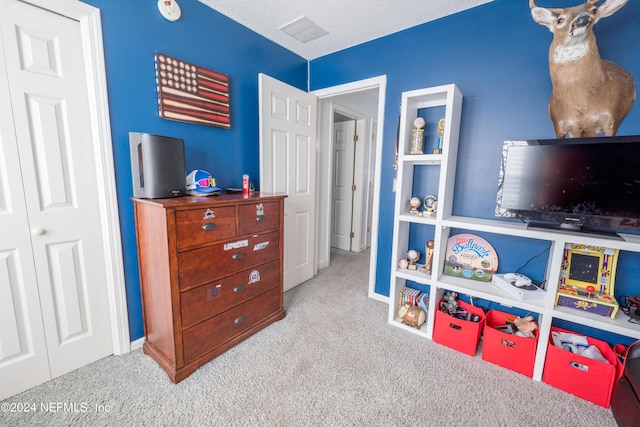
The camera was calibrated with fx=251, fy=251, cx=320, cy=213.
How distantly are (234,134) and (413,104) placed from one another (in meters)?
1.45

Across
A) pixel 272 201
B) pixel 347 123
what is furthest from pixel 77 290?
pixel 347 123

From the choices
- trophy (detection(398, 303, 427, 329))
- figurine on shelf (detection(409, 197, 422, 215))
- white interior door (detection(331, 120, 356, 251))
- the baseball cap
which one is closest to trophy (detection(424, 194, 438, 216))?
figurine on shelf (detection(409, 197, 422, 215))

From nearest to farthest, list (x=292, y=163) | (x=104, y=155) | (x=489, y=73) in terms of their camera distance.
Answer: (x=104, y=155) < (x=489, y=73) < (x=292, y=163)

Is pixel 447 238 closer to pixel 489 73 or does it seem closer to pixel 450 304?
pixel 450 304

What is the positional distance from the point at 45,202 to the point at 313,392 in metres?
1.77

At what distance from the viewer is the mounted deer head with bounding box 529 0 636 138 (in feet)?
4.42

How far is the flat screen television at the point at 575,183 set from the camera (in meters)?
1.31

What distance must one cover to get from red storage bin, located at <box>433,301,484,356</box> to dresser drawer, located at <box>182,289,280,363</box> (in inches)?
48.4

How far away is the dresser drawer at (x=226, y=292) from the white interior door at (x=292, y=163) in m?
0.62

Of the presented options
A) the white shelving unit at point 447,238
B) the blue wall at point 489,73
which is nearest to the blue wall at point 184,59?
the blue wall at point 489,73

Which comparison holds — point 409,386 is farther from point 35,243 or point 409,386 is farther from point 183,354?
point 35,243

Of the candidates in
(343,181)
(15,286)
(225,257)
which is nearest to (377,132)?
(343,181)

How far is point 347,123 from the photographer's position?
3.76 m

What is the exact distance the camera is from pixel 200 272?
4.81ft
